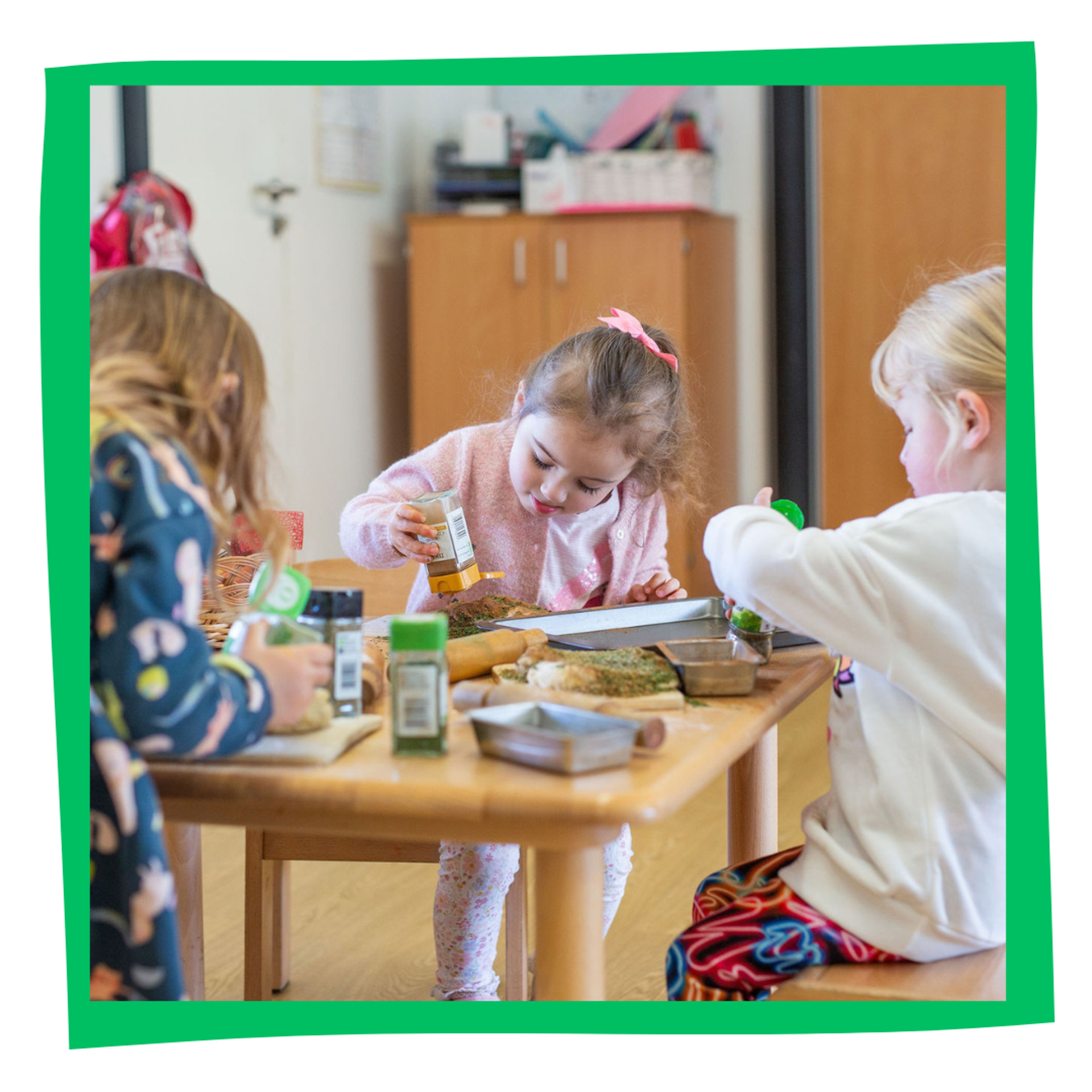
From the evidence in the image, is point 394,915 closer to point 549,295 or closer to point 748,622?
point 748,622

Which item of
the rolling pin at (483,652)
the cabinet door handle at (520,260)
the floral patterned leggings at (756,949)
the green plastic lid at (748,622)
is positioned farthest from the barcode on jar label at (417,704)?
the cabinet door handle at (520,260)

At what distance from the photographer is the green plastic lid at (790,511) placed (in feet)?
3.68

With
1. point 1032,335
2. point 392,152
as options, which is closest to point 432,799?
point 1032,335

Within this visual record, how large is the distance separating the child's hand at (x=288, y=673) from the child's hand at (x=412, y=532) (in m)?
0.42

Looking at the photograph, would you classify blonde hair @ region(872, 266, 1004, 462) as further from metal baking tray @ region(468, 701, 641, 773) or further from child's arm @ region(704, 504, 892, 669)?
metal baking tray @ region(468, 701, 641, 773)

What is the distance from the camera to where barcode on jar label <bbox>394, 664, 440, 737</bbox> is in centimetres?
83

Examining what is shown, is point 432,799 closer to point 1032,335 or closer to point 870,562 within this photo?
point 870,562

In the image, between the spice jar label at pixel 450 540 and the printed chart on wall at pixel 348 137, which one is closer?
the spice jar label at pixel 450 540

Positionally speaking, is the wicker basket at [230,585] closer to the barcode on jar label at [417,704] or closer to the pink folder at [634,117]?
the barcode on jar label at [417,704]

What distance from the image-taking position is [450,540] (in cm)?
131

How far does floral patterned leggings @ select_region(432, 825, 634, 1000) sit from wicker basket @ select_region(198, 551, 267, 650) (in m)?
0.41

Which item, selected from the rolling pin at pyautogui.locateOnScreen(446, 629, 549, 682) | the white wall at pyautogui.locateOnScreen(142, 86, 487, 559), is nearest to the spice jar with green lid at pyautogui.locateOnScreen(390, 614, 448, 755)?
the rolling pin at pyautogui.locateOnScreen(446, 629, 549, 682)

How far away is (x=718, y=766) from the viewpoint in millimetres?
869

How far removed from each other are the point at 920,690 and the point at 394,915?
3.86ft
